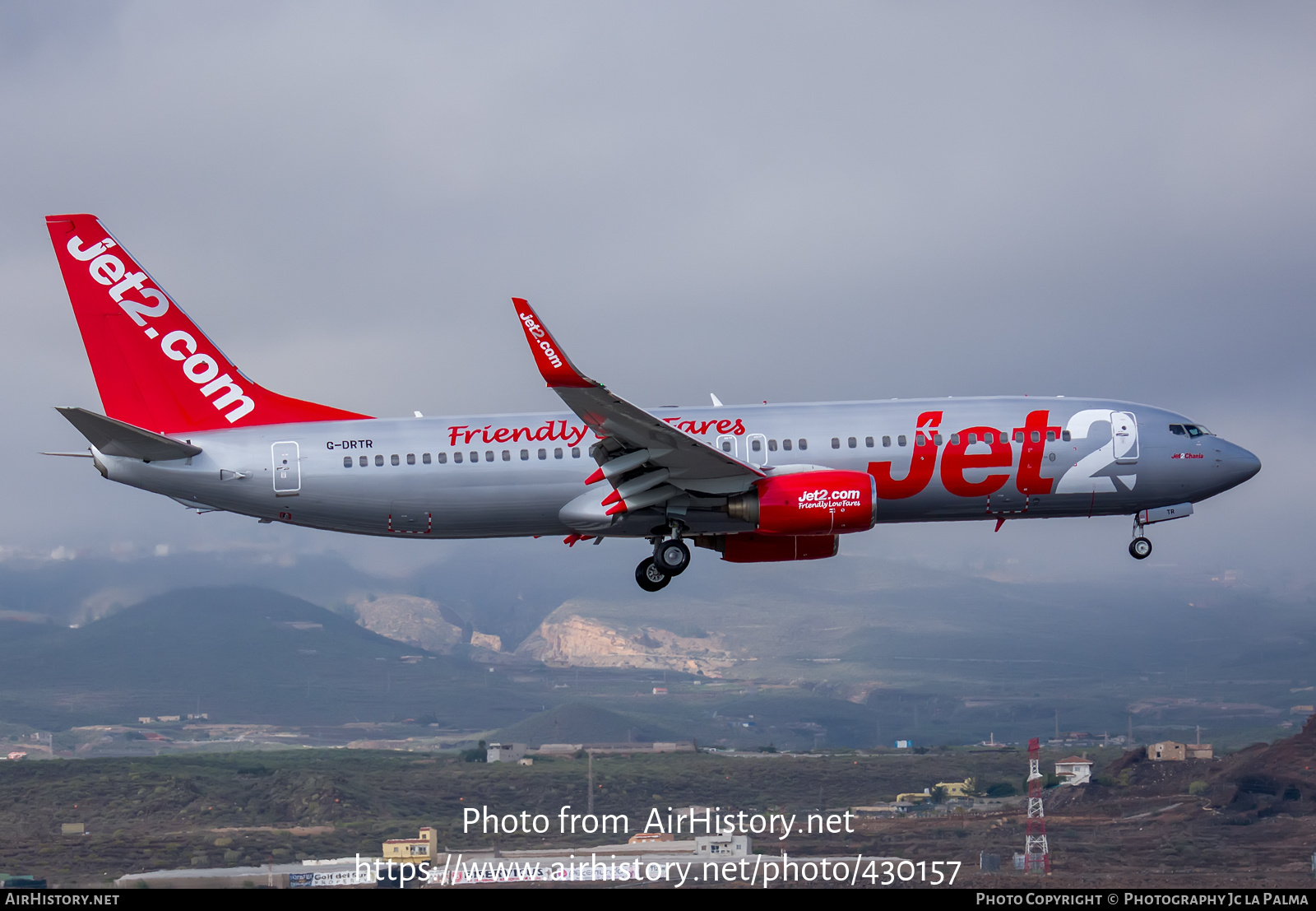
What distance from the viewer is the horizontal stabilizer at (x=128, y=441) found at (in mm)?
38219

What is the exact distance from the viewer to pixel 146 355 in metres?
43.1

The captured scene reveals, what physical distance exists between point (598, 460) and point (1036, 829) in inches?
1574

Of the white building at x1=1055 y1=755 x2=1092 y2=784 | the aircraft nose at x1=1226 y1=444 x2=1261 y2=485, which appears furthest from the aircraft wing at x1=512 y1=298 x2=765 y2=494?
the white building at x1=1055 y1=755 x2=1092 y2=784

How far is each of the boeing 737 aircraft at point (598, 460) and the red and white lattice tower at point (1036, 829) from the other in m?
26.8

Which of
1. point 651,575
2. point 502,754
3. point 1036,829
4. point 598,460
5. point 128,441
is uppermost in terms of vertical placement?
point 128,441

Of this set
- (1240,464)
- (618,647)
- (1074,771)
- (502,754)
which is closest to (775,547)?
(1240,464)

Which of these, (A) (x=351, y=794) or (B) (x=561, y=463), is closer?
(B) (x=561, y=463)

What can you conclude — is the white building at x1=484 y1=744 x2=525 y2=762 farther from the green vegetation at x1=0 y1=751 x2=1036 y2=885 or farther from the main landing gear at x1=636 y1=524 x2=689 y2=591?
the main landing gear at x1=636 y1=524 x2=689 y2=591

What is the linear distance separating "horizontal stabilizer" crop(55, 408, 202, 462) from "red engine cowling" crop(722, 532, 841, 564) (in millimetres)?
17616

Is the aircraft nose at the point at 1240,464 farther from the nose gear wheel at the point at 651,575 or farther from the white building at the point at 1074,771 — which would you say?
the white building at the point at 1074,771

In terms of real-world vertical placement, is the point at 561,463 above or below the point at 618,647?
above

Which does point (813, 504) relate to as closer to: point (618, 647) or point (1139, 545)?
point (1139, 545)

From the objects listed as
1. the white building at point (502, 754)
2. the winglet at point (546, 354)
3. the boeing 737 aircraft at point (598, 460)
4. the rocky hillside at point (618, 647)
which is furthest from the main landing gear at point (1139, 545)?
the rocky hillside at point (618, 647)
